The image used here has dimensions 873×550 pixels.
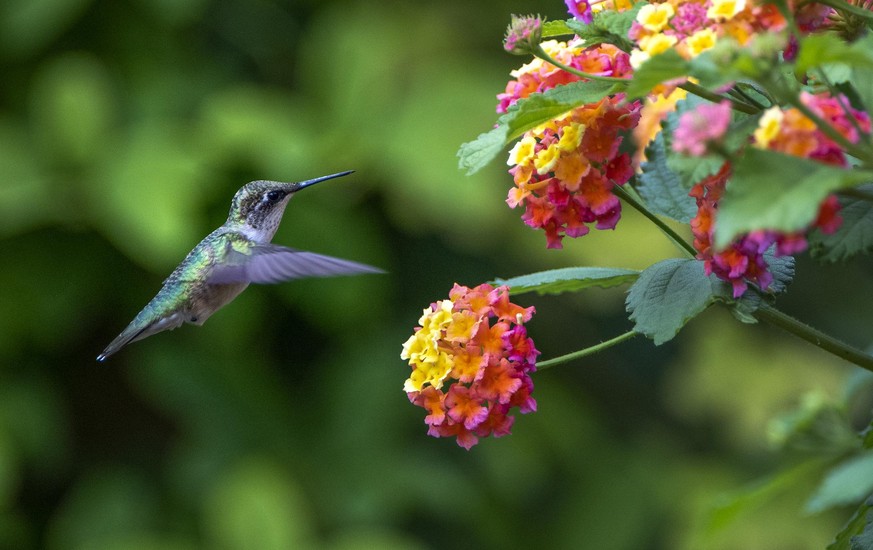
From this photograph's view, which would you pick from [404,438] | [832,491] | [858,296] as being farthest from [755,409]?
[832,491]

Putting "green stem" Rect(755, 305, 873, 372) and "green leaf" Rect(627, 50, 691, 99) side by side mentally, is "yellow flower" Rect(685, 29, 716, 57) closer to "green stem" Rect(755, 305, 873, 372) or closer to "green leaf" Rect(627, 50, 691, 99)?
"green leaf" Rect(627, 50, 691, 99)

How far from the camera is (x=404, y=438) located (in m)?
3.83

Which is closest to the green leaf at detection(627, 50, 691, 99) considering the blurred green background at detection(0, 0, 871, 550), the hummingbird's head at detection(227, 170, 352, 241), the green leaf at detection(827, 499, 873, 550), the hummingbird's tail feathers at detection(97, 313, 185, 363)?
the green leaf at detection(827, 499, 873, 550)

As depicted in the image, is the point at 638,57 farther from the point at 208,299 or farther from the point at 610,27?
the point at 208,299

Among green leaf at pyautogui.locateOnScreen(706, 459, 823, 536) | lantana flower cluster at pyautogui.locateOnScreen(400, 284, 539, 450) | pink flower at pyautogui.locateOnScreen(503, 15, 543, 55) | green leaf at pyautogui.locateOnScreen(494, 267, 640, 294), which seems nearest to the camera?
pink flower at pyautogui.locateOnScreen(503, 15, 543, 55)

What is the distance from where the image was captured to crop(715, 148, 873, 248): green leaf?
0.80 meters

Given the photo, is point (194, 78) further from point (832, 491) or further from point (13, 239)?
point (832, 491)

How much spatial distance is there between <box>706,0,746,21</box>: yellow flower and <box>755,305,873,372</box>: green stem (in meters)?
0.32

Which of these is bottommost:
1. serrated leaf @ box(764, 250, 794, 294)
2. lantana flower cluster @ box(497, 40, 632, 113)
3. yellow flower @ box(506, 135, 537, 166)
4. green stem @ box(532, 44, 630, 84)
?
serrated leaf @ box(764, 250, 794, 294)

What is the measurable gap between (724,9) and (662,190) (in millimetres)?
400

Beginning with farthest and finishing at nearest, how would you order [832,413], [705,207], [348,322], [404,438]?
[404,438]
[348,322]
[832,413]
[705,207]

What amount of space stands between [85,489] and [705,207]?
3.03m

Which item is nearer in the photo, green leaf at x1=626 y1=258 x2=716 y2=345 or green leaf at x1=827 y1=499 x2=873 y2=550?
green leaf at x1=626 y1=258 x2=716 y2=345

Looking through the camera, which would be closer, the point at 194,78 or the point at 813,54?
the point at 813,54
